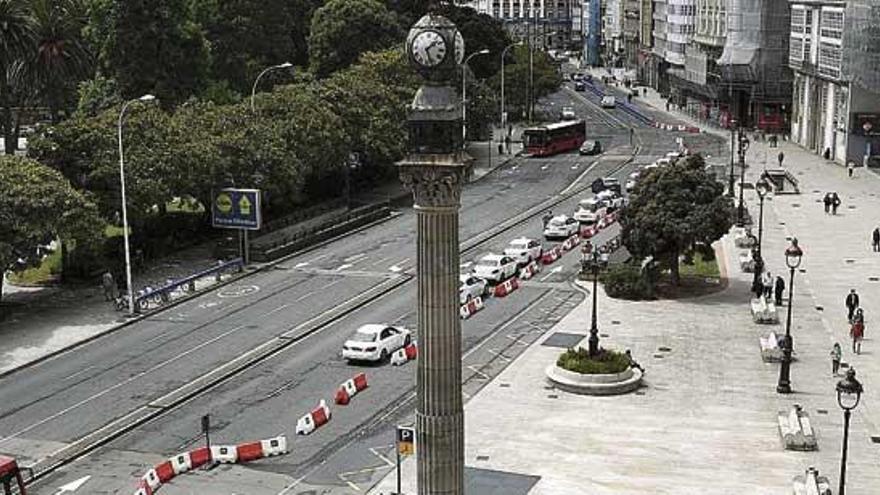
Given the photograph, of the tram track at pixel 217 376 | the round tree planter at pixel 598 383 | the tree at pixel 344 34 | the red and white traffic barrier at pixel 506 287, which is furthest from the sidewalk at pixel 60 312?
the tree at pixel 344 34

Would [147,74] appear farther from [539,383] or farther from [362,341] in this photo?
[539,383]

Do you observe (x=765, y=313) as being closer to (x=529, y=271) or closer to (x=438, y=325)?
(x=529, y=271)

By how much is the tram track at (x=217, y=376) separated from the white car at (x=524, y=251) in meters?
3.63

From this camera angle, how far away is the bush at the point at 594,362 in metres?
39.2

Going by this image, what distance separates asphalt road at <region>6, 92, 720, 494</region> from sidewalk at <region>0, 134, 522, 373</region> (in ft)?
3.82

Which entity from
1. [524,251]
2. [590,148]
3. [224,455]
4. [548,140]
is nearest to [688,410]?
[224,455]

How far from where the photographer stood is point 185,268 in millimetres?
60312

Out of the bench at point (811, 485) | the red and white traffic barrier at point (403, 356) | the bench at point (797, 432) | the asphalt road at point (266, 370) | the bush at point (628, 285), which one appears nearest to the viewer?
the bench at point (811, 485)

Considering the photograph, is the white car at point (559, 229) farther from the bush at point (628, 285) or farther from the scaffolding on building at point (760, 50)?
the scaffolding on building at point (760, 50)

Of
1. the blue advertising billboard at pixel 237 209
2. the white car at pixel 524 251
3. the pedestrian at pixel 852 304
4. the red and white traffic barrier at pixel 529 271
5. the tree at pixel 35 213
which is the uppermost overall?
the tree at pixel 35 213

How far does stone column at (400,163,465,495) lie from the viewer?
1967 centimetres

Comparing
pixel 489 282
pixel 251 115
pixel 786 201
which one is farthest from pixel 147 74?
pixel 786 201

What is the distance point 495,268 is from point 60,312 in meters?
20.0

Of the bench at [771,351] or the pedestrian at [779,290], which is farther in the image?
the pedestrian at [779,290]
